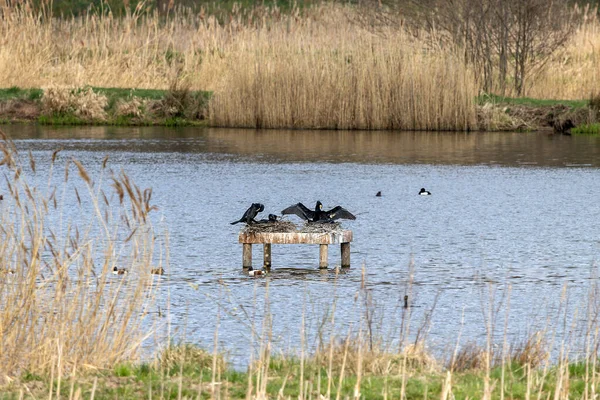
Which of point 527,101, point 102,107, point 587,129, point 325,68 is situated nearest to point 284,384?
point 325,68

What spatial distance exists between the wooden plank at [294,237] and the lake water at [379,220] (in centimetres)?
34

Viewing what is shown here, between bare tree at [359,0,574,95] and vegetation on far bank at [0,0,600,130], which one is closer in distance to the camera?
vegetation on far bank at [0,0,600,130]

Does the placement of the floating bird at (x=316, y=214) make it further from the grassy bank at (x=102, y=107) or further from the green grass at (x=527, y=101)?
the grassy bank at (x=102, y=107)

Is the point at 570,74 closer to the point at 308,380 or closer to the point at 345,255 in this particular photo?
the point at 345,255

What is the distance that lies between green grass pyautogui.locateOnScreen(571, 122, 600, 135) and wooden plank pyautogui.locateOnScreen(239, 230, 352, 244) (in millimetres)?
18664

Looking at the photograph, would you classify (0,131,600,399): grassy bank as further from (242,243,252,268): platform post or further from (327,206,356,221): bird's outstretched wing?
(327,206,356,221): bird's outstretched wing

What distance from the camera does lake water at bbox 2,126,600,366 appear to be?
33.3 feet

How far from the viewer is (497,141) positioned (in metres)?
27.4

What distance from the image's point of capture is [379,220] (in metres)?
15.8

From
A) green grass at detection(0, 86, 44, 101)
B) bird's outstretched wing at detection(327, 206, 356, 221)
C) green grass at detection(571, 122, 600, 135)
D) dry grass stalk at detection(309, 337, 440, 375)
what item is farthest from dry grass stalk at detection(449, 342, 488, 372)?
green grass at detection(0, 86, 44, 101)

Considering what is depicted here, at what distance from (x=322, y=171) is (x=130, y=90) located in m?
11.3

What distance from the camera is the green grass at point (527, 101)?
100 feet

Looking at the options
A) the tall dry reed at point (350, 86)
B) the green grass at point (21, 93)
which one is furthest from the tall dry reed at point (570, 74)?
the green grass at point (21, 93)

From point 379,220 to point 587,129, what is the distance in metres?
14.9
